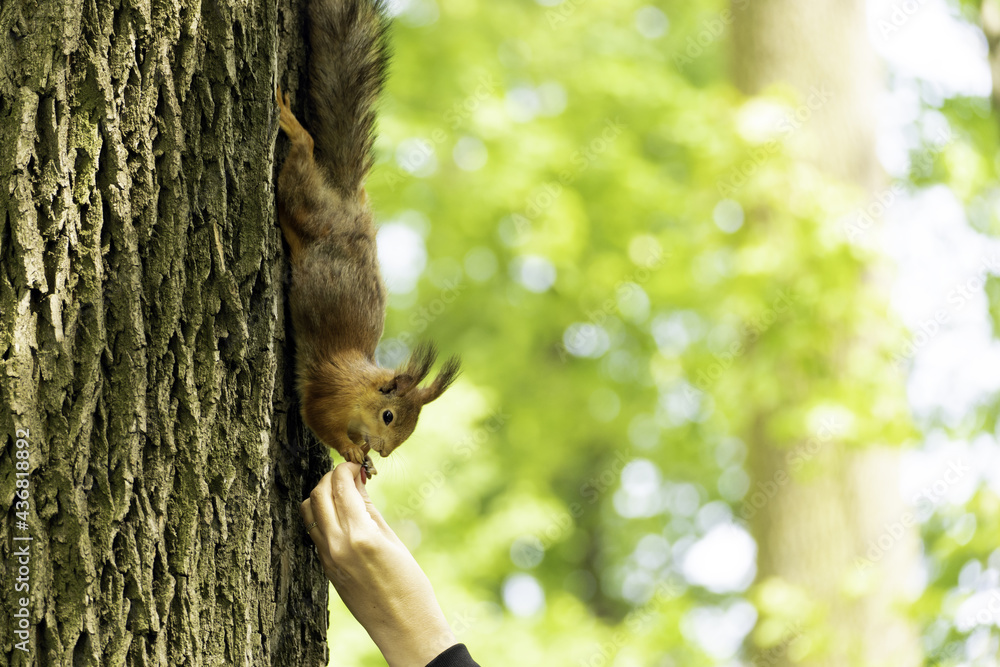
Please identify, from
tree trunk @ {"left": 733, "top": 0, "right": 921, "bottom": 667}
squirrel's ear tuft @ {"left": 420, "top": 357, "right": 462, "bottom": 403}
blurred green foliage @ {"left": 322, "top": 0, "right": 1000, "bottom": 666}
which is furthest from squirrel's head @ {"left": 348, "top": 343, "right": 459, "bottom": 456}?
tree trunk @ {"left": 733, "top": 0, "right": 921, "bottom": 667}

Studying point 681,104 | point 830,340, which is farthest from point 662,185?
point 830,340

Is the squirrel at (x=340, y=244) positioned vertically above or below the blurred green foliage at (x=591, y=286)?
below

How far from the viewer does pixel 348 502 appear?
1635 mm

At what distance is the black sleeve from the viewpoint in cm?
150

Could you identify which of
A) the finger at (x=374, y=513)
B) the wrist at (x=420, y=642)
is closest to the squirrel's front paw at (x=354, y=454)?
A: the finger at (x=374, y=513)

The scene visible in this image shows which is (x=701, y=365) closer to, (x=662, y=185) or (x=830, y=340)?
(x=830, y=340)

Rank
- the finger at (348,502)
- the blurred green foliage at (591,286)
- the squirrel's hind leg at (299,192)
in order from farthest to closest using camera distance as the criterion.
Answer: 1. the blurred green foliage at (591,286)
2. the squirrel's hind leg at (299,192)
3. the finger at (348,502)

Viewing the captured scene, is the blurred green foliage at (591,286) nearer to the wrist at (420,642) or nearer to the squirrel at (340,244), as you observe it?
the squirrel at (340,244)

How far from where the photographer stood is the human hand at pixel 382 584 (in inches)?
61.4

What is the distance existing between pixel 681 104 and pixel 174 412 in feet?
15.3

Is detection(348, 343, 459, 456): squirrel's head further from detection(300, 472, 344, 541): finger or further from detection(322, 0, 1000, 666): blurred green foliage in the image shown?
detection(322, 0, 1000, 666): blurred green foliage

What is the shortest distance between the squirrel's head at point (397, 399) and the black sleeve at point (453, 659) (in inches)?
23.3

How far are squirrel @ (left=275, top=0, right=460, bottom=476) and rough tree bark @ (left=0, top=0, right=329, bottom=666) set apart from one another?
0.17 metres

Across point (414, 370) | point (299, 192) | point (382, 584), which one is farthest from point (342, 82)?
point (382, 584)
